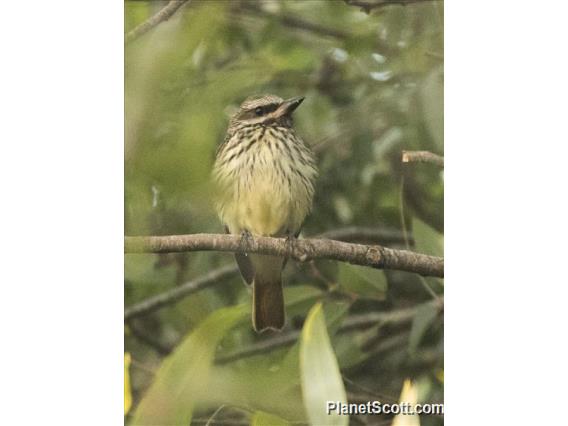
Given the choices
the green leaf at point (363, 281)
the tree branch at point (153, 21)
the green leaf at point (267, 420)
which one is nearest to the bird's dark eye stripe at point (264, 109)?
the tree branch at point (153, 21)

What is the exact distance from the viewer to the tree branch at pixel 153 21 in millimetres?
2281

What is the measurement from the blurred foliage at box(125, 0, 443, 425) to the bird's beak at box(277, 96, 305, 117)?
0.02 metres

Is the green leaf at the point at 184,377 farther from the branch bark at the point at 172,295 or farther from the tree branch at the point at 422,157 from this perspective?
the tree branch at the point at 422,157

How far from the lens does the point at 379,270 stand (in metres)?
2.28

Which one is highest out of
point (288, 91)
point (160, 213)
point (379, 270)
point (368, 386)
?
point (288, 91)

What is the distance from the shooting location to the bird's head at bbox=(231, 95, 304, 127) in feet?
7.63

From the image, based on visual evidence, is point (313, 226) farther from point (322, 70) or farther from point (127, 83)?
point (127, 83)

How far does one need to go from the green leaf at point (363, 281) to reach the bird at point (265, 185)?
14 centimetres

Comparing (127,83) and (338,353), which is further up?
(127,83)

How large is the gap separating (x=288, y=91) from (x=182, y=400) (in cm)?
73

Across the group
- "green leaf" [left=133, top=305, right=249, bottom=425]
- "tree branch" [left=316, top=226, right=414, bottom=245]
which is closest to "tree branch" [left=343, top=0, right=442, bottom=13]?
"tree branch" [left=316, top=226, right=414, bottom=245]

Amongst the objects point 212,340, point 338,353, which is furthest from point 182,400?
point 338,353

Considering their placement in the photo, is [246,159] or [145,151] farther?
[246,159]

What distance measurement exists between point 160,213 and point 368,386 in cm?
60
